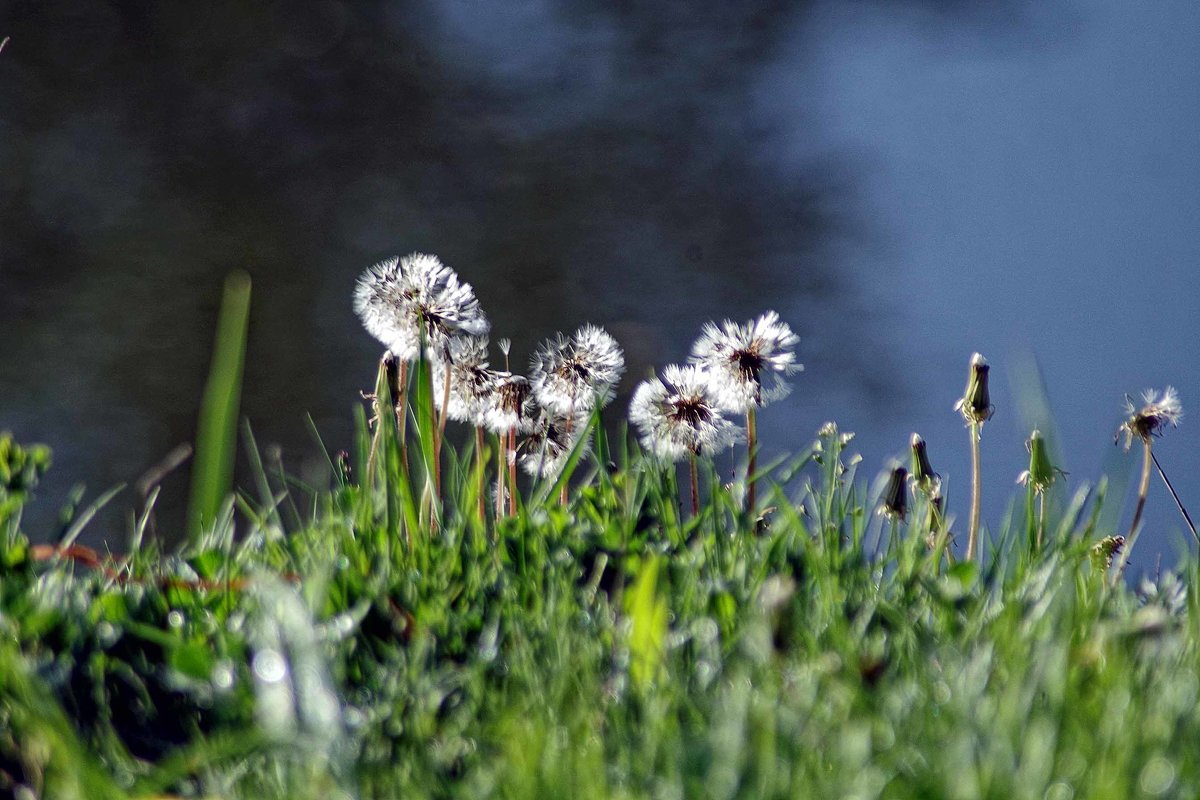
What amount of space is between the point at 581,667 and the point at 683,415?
2.84 feet

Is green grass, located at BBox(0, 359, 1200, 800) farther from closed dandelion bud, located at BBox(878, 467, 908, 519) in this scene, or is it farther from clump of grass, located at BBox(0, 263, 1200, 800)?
closed dandelion bud, located at BBox(878, 467, 908, 519)

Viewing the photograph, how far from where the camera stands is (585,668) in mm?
907

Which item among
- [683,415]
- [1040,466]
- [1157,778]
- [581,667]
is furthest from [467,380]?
[1157,778]

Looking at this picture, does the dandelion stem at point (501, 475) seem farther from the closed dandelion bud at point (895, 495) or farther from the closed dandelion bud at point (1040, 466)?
the closed dandelion bud at point (1040, 466)

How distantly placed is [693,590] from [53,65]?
514 centimetres

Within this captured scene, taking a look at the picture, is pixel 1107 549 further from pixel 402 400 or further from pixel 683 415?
pixel 402 400

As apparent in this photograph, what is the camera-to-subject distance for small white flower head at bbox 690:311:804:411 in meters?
1.73

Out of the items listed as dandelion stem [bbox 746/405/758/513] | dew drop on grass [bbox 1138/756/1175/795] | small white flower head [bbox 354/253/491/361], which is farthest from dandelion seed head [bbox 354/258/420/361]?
dew drop on grass [bbox 1138/756/1175/795]

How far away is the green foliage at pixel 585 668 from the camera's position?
73cm

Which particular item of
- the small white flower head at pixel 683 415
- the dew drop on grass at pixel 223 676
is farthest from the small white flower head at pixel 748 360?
the dew drop on grass at pixel 223 676

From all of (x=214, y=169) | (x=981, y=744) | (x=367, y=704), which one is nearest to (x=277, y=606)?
(x=367, y=704)

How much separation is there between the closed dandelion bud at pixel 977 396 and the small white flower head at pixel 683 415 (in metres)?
0.32

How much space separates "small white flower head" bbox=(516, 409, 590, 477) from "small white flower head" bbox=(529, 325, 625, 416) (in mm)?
40

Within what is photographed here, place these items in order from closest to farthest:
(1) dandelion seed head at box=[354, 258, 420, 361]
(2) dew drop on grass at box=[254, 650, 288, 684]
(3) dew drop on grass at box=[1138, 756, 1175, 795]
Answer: (3) dew drop on grass at box=[1138, 756, 1175, 795], (2) dew drop on grass at box=[254, 650, 288, 684], (1) dandelion seed head at box=[354, 258, 420, 361]
